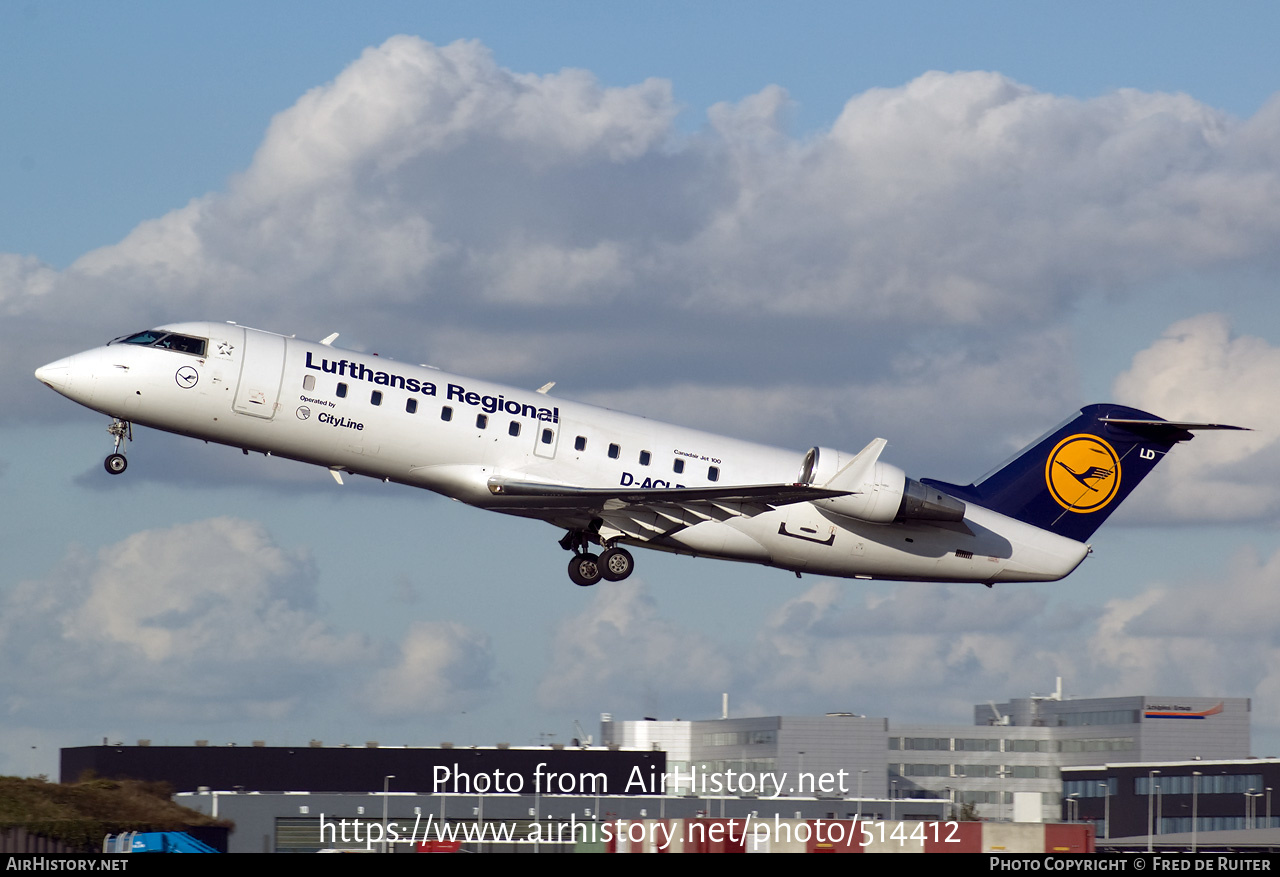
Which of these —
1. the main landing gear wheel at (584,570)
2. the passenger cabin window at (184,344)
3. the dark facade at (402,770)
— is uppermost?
the passenger cabin window at (184,344)

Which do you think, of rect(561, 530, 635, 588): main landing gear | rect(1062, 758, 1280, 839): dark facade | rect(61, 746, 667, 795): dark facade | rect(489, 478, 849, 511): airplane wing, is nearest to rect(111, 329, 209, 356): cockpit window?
rect(489, 478, 849, 511): airplane wing

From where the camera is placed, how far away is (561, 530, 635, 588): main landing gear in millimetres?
31781

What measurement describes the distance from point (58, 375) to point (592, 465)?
951cm

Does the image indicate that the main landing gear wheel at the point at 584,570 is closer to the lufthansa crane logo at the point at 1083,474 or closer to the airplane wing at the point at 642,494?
the airplane wing at the point at 642,494

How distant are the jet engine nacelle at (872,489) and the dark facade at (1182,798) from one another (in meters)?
46.7

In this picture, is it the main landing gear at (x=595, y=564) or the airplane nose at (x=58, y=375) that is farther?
the main landing gear at (x=595, y=564)

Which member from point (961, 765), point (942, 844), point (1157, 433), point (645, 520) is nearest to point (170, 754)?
point (942, 844)

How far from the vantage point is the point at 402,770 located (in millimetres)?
60438

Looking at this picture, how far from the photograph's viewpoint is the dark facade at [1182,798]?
73438 millimetres

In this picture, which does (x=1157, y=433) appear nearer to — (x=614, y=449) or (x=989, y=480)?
(x=989, y=480)

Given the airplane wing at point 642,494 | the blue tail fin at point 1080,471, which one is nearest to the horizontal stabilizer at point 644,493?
the airplane wing at point 642,494

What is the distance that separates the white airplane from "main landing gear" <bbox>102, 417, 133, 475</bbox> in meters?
0.04

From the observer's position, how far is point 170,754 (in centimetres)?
5909

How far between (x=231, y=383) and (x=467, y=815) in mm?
29207
